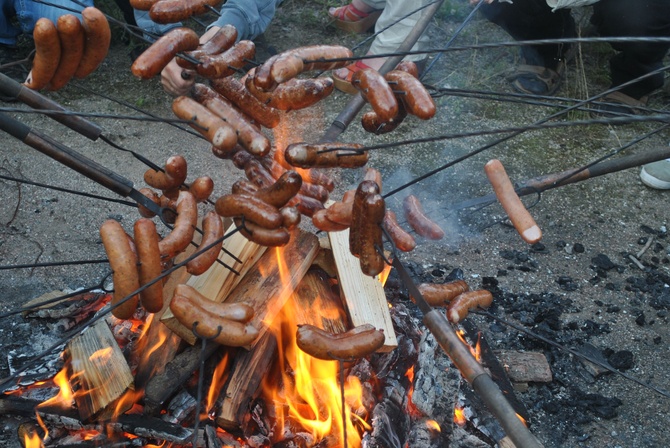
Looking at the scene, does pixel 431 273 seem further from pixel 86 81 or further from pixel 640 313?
pixel 86 81

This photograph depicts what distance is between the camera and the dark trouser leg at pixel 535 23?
6137 millimetres

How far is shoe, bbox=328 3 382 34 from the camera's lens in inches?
268

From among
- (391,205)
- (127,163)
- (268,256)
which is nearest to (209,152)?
(127,163)

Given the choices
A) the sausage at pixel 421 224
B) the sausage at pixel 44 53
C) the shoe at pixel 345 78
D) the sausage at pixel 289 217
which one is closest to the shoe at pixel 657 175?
the shoe at pixel 345 78

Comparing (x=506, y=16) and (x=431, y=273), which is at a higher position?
(x=506, y=16)

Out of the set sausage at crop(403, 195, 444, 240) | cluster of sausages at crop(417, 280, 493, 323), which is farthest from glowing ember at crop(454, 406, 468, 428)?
sausage at crop(403, 195, 444, 240)

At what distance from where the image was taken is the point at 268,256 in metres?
3.28

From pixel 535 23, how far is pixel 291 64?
477 cm

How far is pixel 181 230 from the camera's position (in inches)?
97.3

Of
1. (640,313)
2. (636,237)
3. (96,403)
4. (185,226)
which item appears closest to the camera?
(185,226)

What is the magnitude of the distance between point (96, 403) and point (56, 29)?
5.54ft

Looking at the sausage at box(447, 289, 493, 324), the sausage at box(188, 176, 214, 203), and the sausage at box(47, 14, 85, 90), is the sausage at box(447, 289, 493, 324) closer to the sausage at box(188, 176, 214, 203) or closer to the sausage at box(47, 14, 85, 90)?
the sausage at box(188, 176, 214, 203)

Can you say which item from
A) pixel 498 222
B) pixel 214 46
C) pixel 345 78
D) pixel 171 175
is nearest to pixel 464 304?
pixel 171 175

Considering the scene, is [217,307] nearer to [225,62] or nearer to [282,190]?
[282,190]
